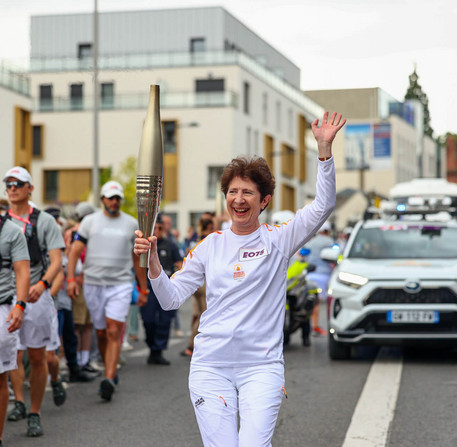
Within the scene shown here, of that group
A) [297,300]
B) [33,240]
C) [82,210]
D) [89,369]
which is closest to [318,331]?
[297,300]

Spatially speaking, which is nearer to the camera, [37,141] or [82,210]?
[82,210]

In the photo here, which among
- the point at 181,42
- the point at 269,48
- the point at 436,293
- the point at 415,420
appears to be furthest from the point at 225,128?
the point at 415,420

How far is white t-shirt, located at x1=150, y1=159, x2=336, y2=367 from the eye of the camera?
4789mm

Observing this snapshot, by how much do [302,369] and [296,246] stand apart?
6.94 meters

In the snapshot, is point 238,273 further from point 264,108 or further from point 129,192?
point 264,108

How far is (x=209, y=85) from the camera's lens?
58.6 meters

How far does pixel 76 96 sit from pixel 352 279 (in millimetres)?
49121

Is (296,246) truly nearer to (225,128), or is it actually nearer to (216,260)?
(216,260)

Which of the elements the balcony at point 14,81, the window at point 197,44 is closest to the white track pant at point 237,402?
the balcony at point 14,81

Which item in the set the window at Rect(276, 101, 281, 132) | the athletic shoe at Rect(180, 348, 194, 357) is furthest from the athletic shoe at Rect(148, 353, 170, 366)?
the window at Rect(276, 101, 281, 132)

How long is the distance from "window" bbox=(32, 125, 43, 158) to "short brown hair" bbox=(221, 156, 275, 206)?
181 ft

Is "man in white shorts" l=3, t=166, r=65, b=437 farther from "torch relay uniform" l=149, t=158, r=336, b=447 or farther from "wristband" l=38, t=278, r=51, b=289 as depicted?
"torch relay uniform" l=149, t=158, r=336, b=447

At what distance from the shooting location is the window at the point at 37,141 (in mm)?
59062

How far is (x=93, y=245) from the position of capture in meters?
10.4
